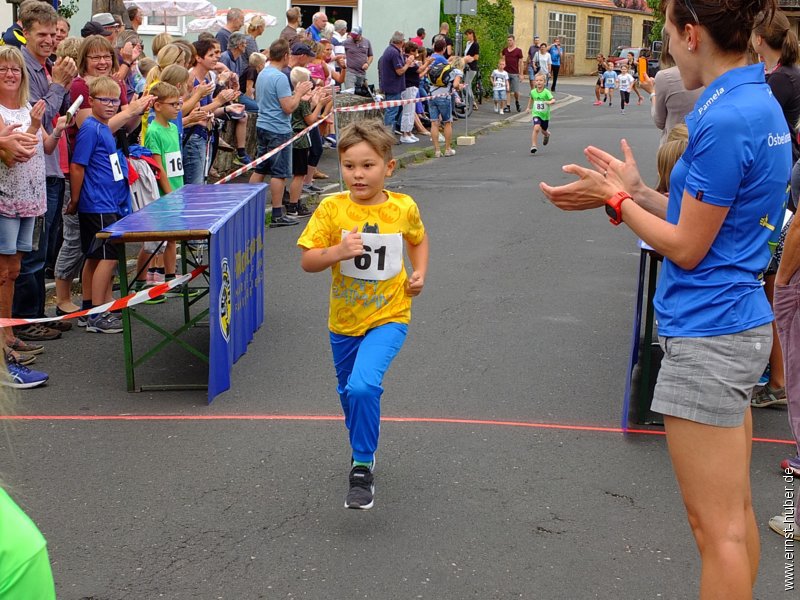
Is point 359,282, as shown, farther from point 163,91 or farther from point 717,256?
point 163,91

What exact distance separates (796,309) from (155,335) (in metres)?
4.77

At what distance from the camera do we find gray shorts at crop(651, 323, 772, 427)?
2.92 m

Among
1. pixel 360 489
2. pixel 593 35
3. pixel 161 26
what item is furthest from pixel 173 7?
pixel 593 35

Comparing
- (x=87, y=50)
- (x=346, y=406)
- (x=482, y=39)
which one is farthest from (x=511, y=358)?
(x=482, y=39)

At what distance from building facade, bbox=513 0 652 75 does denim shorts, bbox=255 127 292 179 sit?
48.7m

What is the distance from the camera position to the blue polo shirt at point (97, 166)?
757 centimetres

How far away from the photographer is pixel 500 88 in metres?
29.5

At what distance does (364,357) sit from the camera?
4.57 metres

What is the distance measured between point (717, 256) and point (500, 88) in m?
27.3

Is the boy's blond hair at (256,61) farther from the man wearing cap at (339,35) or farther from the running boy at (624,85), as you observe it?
the running boy at (624,85)

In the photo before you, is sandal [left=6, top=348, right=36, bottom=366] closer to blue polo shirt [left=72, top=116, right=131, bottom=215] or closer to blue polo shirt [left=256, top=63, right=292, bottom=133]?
blue polo shirt [left=72, top=116, right=131, bottom=215]

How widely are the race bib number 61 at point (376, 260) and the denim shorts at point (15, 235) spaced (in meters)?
3.03

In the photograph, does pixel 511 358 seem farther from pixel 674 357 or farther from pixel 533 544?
pixel 674 357

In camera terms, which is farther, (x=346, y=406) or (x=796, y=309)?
(x=346, y=406)
